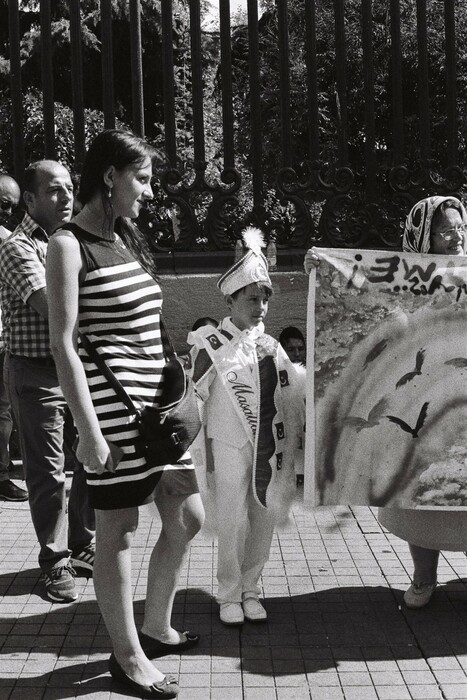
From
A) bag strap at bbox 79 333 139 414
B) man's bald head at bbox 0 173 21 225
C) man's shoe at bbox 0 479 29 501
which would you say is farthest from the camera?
man's bald head at bbox 0 173 21 225

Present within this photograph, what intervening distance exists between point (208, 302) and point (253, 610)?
3232 mm

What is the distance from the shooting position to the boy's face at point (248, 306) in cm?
426

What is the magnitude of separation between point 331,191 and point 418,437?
3329 millimetres

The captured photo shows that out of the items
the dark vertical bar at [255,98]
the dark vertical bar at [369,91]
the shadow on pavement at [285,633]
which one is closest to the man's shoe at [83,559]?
the shadow on pavement at [285,633]

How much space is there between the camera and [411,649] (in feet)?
12.7

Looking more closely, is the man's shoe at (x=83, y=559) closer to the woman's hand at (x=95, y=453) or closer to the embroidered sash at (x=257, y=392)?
the embroidered sash at (x=257, y=392)

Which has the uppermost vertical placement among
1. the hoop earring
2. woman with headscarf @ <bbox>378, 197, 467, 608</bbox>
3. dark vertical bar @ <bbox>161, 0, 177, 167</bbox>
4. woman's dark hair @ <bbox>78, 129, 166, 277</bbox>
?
dark vertical bar @ <bbox>161, 0, 177, 167</bbox>

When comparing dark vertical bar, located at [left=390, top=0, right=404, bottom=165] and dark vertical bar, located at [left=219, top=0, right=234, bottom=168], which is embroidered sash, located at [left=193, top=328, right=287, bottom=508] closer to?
dark vertical bar, located at [left=219, top=0, right=234, bottom=168]

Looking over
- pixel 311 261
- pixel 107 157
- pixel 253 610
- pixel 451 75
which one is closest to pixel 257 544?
pixel 253 610

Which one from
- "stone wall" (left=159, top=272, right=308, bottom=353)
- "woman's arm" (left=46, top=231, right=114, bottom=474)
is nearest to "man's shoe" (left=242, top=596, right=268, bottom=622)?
"woman's arm" (left=46, top=231, right=114, bottom=474)

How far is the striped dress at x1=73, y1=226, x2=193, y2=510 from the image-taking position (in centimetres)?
332

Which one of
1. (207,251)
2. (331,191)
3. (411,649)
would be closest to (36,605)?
(411,649)

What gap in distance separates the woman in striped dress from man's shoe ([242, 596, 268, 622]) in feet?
2.33

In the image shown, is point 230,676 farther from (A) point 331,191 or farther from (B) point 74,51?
(B) point 74,51
